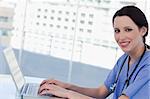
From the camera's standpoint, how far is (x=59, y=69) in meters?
4.34

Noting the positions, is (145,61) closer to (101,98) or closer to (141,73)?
(141,73)

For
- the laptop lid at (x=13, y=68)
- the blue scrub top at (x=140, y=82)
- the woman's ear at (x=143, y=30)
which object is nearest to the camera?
the blue scrub top at (x=140, y=82)

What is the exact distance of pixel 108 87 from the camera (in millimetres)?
1372

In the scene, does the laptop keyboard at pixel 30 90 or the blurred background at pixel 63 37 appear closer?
the laptop keyboard at pixel 30 90

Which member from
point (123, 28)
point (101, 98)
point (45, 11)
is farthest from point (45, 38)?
point (123, 28)

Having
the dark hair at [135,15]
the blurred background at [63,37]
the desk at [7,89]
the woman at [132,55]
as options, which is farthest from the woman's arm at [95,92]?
the blurred background at [63,37]

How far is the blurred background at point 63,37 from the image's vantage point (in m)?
4.02

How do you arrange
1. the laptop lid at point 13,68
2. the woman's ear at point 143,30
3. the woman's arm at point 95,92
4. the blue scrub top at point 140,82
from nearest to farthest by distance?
the blue scrub top at point 140,82
the woman's ear at point 143,30
the laptop lid at point 13,68
the woman's arm at point 95,92

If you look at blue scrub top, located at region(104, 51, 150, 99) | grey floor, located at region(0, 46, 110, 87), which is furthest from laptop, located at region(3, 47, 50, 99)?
grey floor, located at region(0, 46, 110, 87)

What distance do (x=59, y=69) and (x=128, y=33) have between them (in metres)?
3.30

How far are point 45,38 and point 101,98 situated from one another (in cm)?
301

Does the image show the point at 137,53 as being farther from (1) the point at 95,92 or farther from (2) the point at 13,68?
(2) the point at 13,68

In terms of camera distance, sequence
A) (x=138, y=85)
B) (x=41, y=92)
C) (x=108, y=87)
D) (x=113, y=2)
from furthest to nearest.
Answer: (x=113, y=2)
(x=108, y=87)
(x=41, y=92)
(x=138, y=85)

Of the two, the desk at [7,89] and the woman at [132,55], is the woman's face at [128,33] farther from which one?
the desk at [7,89]
